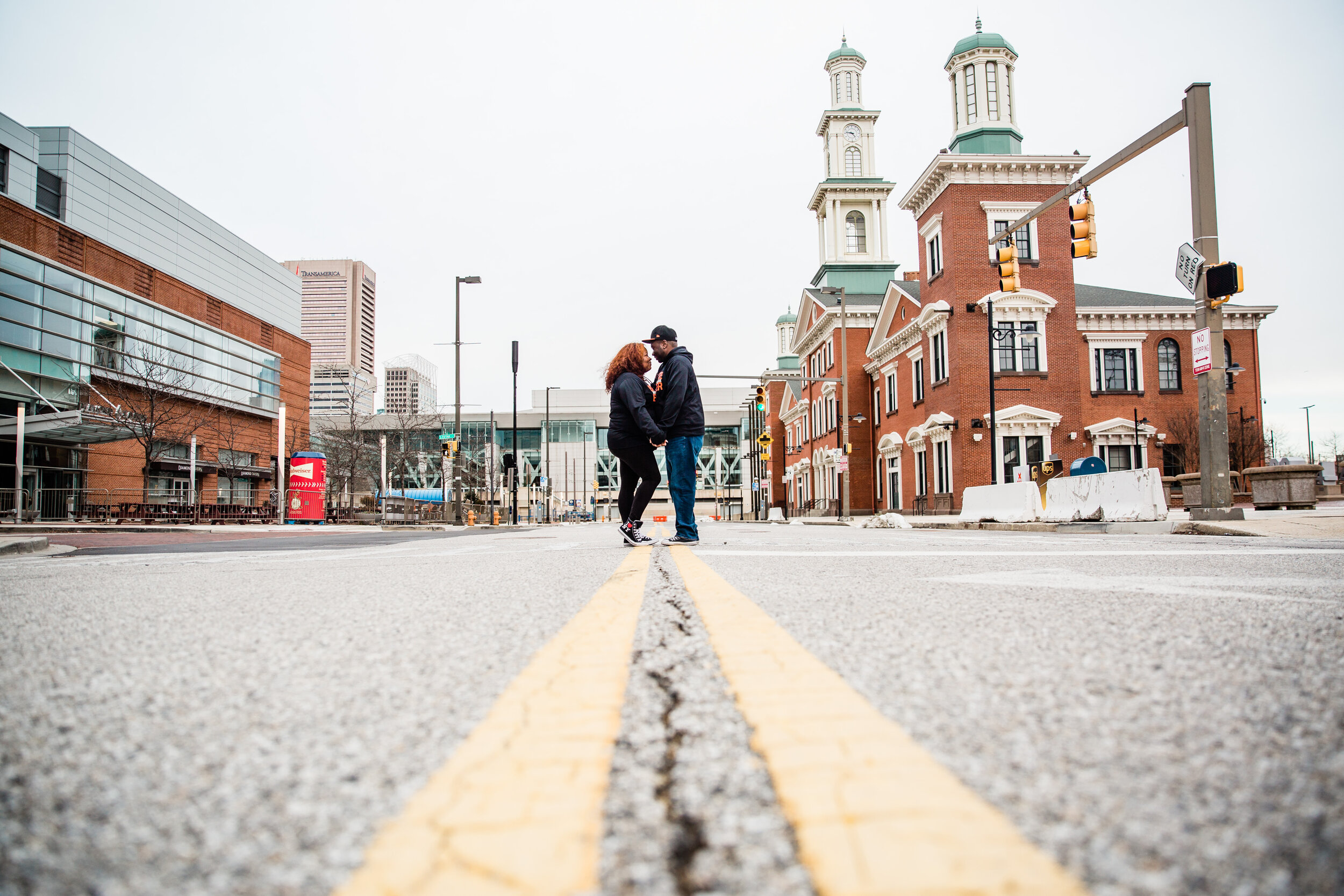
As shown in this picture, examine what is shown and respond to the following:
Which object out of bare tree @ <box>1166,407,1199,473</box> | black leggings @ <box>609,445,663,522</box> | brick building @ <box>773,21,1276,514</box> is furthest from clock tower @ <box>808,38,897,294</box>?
black leggings @ <box>609,445,663,522</box>

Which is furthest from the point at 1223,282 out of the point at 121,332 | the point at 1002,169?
the point at 121,332

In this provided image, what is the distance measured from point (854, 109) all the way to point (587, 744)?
5881cm

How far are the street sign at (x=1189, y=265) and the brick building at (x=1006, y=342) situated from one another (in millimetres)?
16599

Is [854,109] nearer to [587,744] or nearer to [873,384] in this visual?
[873,384]

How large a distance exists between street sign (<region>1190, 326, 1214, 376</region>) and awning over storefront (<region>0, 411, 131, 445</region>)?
2764 cm

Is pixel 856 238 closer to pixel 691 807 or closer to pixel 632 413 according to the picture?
pixel 632 413

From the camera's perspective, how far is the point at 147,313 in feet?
130

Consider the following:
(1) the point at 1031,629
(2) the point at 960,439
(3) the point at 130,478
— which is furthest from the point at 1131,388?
(3) the point at 130,478

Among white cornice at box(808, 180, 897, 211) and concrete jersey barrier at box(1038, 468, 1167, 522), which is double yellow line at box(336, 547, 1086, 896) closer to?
concrete jersey barrier at box(1038, 468, 1167, 522)

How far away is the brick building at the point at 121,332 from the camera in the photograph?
30.5m

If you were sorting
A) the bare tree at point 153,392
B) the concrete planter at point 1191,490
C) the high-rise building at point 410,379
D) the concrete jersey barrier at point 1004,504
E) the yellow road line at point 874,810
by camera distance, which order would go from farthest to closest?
the high-rise building at point 410,379
the bare tree at point 153,392
the concrete planter at point 1191,490
the concrete jersey barrier at point 1004,504
the yellow road line at point 874,810

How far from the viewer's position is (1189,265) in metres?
11.8

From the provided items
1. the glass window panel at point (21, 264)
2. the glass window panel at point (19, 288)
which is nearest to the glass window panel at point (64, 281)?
the glass window panel at point (21, 264)

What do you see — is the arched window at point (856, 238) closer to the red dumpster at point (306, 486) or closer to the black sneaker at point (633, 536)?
the red dumpster at point (306, 486)
